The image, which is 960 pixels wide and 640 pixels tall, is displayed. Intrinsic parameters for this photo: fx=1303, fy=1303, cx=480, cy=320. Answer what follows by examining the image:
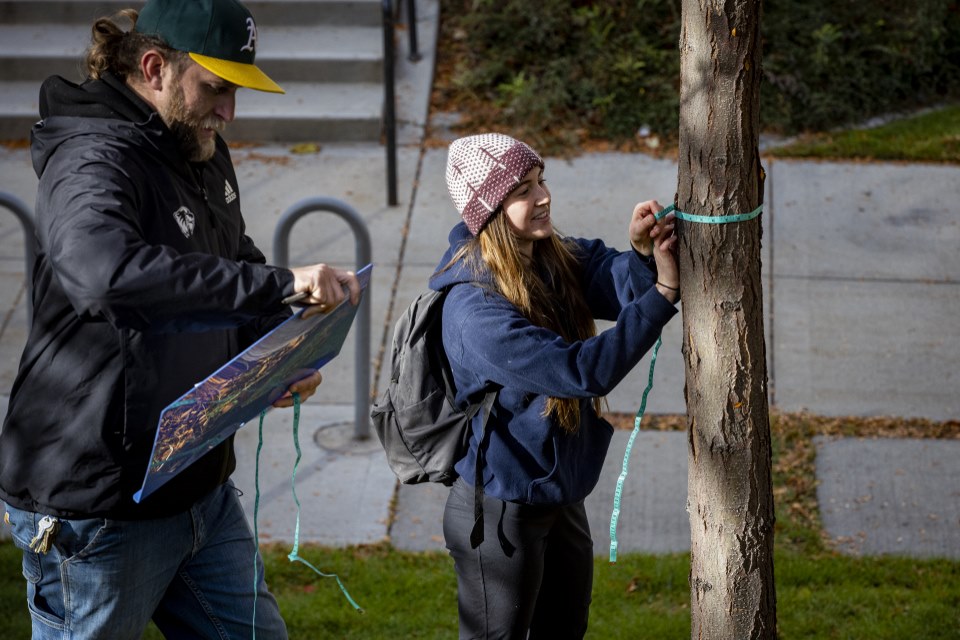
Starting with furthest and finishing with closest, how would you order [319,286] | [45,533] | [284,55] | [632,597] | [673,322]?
[284,55] → [673,322] → [632,597] → [45,533] → [319,286]

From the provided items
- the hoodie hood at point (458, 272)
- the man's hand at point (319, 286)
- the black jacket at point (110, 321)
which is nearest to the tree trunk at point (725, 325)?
the hoodie hood at point (458, 272)

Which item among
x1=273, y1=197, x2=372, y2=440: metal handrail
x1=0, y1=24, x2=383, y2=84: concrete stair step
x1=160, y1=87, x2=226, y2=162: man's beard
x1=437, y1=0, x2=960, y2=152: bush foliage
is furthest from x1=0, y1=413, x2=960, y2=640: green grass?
x1=0, y1=24, x2=383, y2=84: concrete stair step

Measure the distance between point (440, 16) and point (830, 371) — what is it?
481cm

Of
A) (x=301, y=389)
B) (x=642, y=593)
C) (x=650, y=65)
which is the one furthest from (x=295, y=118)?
(x=301, y=389)

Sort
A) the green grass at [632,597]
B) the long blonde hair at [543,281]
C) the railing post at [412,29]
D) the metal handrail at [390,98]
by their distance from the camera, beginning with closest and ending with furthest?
the long blonde hair at [543,281] < the green grass at [632,597] < the metal handrail at [390,98] < the railing post at [412,29]

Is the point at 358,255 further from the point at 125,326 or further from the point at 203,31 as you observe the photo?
the point at 125,326

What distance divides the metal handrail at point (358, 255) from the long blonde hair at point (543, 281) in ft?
6.06

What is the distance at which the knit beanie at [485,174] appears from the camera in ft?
10.6

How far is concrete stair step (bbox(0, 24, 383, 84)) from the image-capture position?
8.93 m

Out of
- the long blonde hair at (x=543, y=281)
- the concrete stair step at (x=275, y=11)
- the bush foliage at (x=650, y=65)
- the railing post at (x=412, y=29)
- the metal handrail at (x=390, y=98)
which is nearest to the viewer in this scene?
the long blonde hair at (x=543, y=281)

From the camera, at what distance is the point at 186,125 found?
2982 mm

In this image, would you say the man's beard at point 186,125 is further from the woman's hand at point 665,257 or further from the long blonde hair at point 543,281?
the woman's hand at point 665,257

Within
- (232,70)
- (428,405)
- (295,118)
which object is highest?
(232,70)

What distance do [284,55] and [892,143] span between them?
4.07 metres
